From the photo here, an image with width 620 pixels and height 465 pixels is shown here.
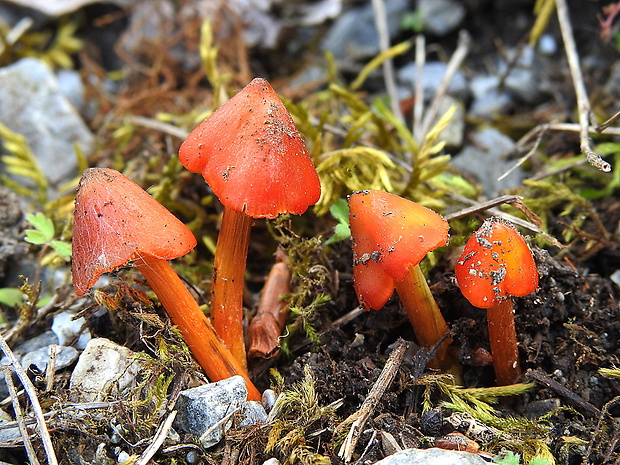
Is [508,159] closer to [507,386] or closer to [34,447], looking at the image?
[507,386]

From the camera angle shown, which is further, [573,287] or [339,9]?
[339,9]

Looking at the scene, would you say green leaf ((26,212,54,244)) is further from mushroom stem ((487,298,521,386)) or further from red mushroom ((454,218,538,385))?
mushroom stem ((487,298,521,386))

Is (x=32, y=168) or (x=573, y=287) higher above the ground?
(x=32, y=168)

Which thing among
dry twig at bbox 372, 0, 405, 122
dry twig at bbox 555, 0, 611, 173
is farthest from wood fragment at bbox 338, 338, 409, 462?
dry twig at bbox 372, 0, 405, 122

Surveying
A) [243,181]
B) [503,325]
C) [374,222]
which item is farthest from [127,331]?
[503,325]

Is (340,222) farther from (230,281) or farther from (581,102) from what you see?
(581,102)

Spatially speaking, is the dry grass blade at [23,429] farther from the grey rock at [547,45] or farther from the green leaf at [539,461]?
the grey rock at [547,45]
